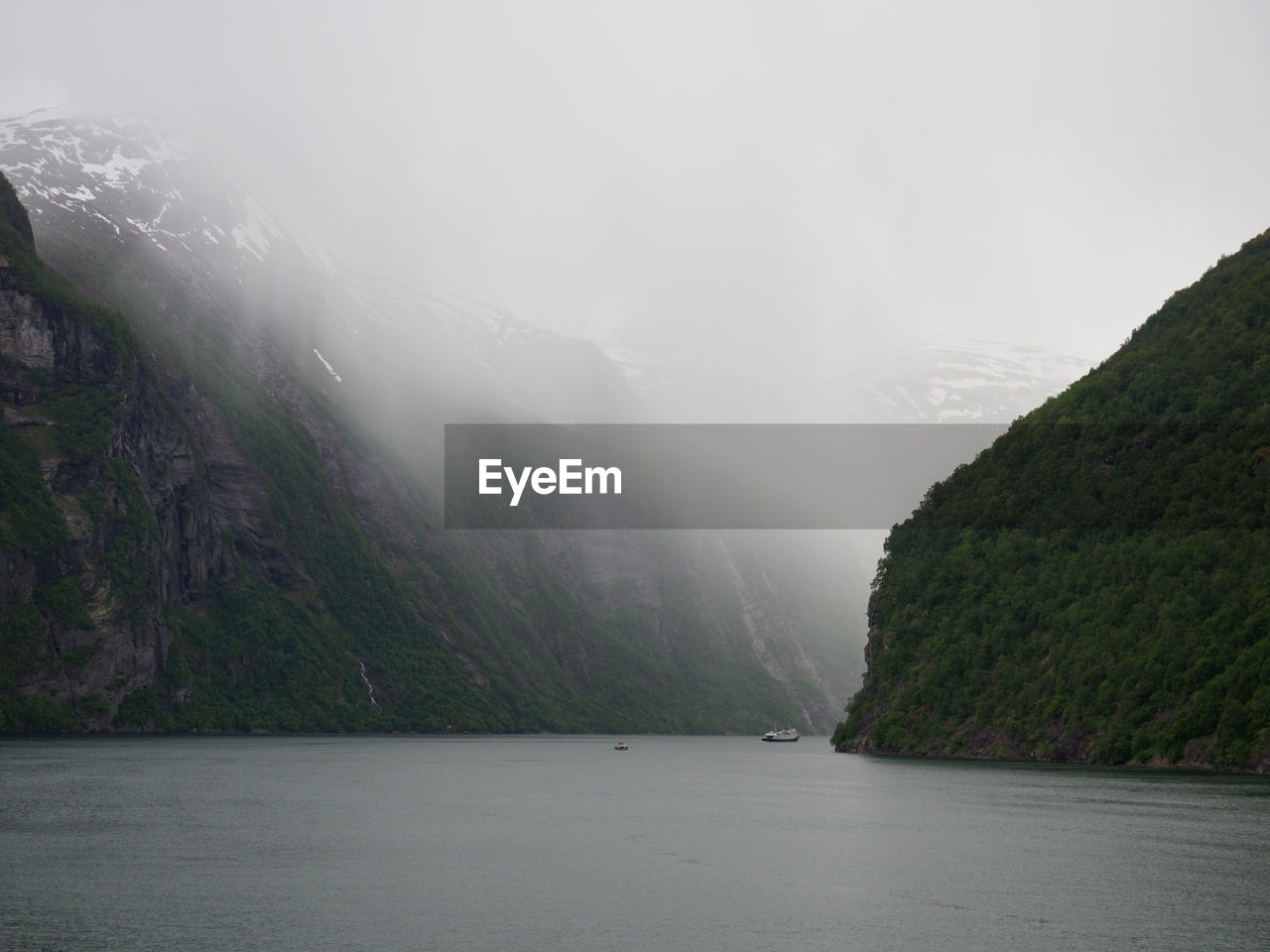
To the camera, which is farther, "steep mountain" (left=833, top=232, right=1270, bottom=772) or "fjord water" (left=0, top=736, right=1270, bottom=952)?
"steep mountain" (left=833, top=232, right=1270, bottom=772)

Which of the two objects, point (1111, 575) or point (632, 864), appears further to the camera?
point (1111, 575)

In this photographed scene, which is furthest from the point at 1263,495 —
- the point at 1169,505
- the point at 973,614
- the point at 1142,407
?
the point at 973,614

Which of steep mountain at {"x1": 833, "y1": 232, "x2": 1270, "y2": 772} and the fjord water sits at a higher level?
steep mountain at {"x1": 833, "y1": 232, "x2": 1270, "y2": 772}

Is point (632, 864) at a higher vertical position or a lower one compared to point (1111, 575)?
lower

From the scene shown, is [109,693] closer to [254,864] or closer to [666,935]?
[254,864]
